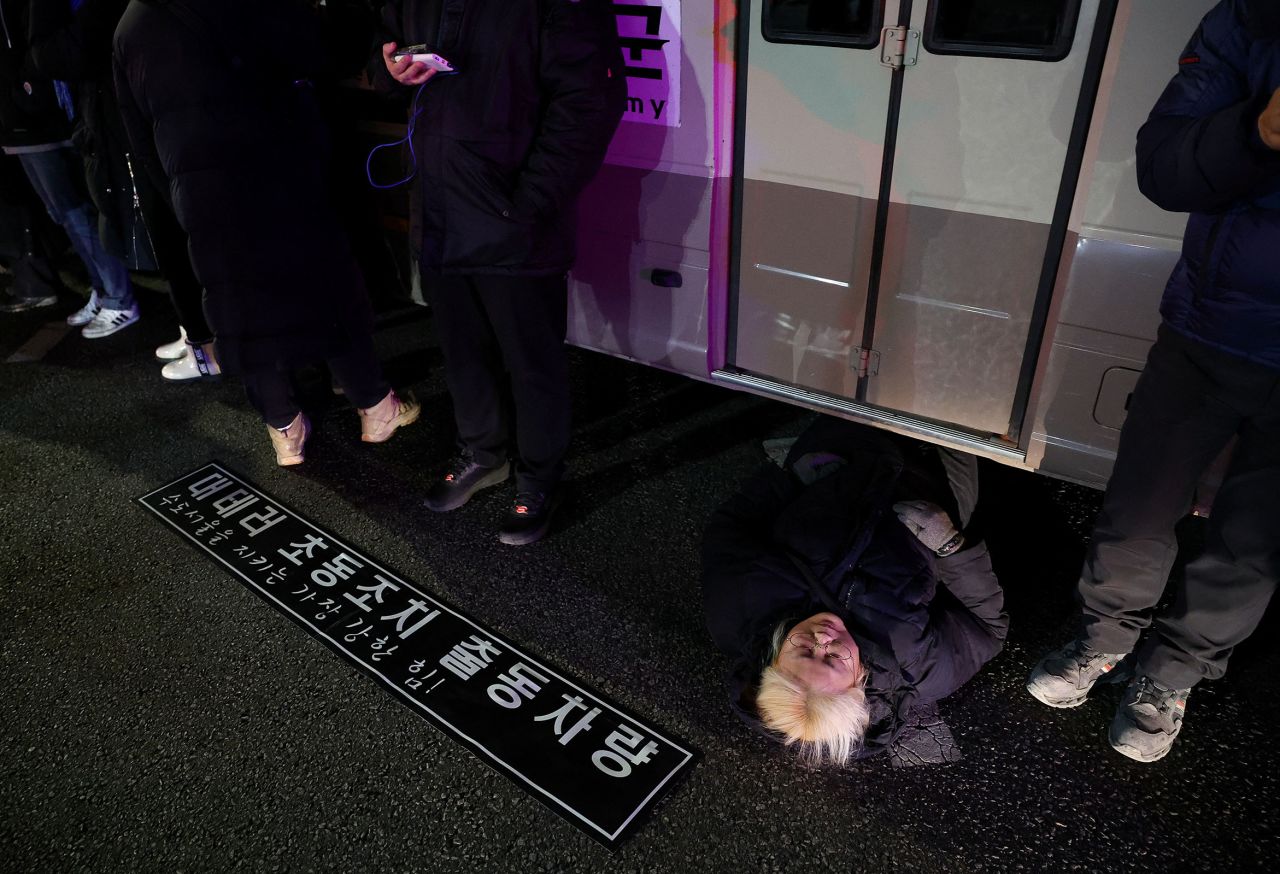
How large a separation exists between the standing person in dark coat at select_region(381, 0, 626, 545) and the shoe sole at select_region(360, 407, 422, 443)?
2.82 feet

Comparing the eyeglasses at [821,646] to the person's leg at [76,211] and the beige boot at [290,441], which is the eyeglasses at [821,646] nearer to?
the beige boot at [290,441]

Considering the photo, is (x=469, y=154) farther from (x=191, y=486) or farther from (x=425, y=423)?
(x=191, y=486)

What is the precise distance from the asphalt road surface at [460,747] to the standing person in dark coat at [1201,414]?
21 cm

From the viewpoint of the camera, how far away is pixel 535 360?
2783 millimetres

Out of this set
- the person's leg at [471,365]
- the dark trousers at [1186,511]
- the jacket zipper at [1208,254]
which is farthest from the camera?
the person's leg at [471,365]

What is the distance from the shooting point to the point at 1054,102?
94.5 inches

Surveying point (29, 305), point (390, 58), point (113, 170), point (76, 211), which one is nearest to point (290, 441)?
point (113, 170)

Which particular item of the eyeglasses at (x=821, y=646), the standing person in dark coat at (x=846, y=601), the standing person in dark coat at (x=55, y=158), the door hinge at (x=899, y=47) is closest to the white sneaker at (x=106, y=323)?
the standing person in dark coat at (x=55, y=158)

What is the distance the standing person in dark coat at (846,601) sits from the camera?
6.43ft

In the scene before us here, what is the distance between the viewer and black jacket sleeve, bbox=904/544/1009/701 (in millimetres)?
2215

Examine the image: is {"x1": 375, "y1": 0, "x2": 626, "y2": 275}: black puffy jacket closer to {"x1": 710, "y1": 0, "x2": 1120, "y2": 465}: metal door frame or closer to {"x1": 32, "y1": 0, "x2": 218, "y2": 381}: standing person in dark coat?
{"x1": 710, "y1": 0, "x2": 1120, "y2": 465}: metal door frame

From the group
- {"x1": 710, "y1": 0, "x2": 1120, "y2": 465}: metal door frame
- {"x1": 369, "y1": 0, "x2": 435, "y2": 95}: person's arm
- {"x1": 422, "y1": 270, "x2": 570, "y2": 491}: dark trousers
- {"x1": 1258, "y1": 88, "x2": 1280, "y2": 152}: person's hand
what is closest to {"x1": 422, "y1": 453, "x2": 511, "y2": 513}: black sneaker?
{"x1": 422, "y1": 270, "x2": 570, "y2": 491}: dark trousers

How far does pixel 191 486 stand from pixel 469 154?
187cm

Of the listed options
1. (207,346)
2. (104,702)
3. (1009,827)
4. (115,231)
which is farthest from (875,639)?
(115,231)
